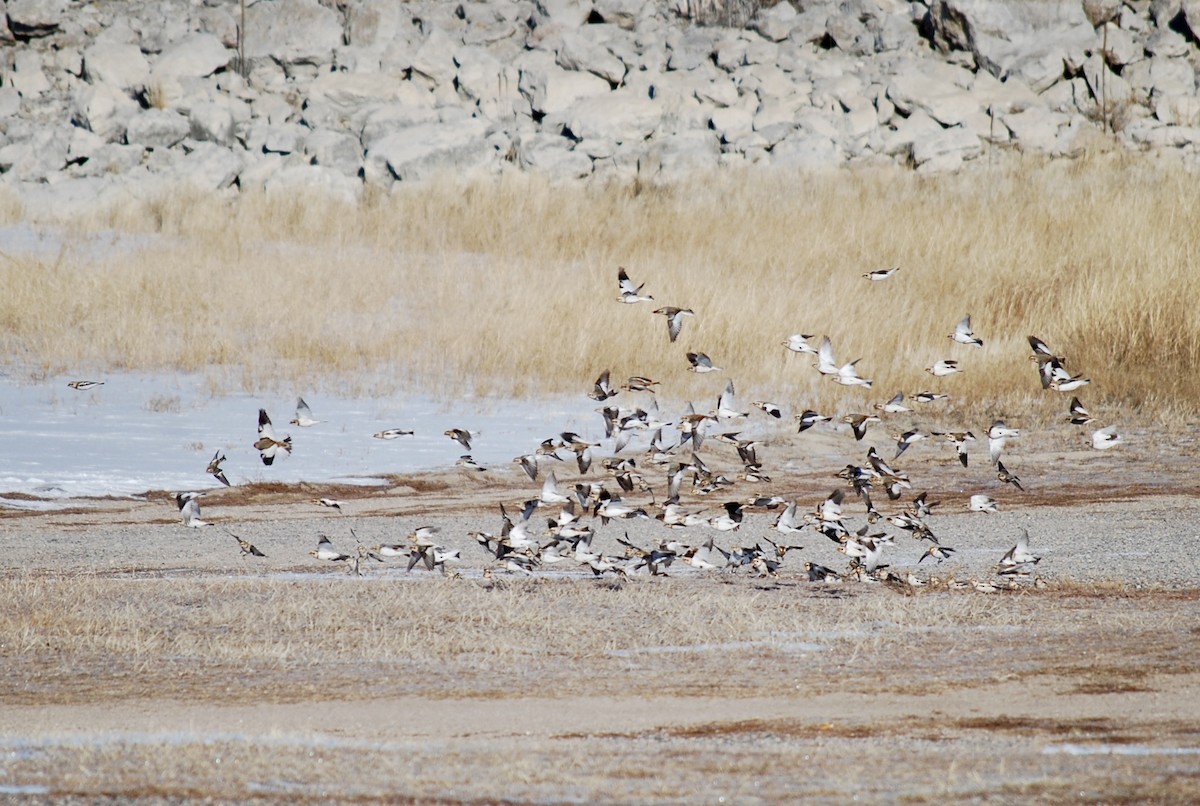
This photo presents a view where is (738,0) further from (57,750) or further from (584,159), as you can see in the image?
(57,750)

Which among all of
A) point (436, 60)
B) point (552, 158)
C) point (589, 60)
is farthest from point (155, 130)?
point (589, 60)

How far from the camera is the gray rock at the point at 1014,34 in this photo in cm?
2733

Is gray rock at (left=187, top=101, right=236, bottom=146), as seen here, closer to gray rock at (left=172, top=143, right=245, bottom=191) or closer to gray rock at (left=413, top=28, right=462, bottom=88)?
gray rock at (left=172, top=143, right=245, bottom=191)

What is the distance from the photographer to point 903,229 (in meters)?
21.0

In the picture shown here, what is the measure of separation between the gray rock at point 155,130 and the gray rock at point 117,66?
1536 mm

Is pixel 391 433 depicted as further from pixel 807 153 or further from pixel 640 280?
pixel 807 153

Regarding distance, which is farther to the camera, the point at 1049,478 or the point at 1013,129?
the point at 1013,129

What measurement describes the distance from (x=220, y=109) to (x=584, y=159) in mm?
6533

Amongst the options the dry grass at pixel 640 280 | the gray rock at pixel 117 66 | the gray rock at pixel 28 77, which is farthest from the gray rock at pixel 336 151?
the gray rock at pixel 28 77

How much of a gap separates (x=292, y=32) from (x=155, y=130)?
4384 millimetres

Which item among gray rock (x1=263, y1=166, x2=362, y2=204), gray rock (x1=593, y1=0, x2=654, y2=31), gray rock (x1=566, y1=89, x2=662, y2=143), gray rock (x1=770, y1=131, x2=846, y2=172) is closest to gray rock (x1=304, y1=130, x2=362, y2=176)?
gray rock (x1=263, y1=166, x2=362, y2=204)

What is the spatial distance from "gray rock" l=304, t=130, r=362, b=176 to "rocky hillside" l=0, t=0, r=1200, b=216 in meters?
0.05

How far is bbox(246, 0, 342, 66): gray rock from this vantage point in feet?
90.7

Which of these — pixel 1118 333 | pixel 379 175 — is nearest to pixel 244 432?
pixel 1118 333
